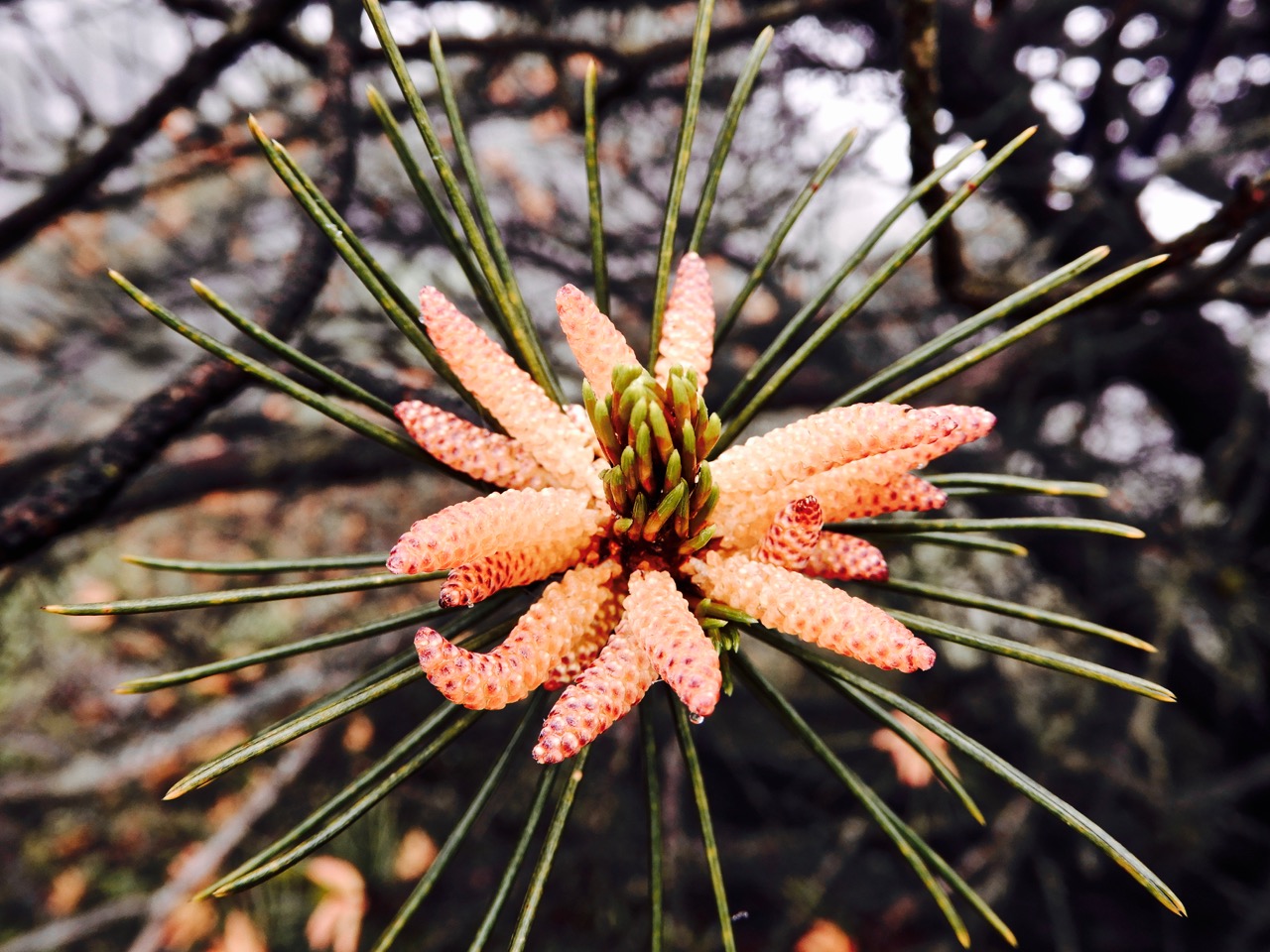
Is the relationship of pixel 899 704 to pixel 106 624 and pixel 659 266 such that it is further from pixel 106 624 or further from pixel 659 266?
pixel 106 624

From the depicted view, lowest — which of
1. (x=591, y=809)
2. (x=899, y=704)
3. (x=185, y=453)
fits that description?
(x=591, y=809)

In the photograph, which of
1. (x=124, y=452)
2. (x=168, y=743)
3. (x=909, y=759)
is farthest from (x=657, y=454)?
(x=909, y=759)

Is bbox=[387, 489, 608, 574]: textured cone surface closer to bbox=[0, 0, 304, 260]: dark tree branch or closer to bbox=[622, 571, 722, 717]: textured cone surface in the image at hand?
bbox=[622, 571, 722, 717]: textured cone surface

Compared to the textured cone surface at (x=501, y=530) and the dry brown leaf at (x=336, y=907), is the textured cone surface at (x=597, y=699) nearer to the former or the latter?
the textured cone surface at (x=501, y=530)

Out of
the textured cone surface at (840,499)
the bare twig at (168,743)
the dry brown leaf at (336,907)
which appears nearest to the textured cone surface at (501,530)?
the textured cone surface at (840,499)

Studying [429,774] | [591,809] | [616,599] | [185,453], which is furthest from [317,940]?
[616,599]

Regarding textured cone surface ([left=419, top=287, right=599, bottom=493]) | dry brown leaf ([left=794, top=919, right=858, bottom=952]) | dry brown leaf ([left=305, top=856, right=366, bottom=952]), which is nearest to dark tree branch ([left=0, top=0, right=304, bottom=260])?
textured cone surface ([left=419, top=287, right=599, bottom=493])
